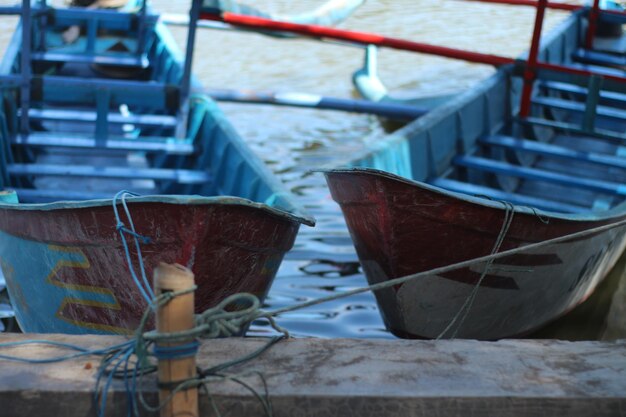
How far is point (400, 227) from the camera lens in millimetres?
4316

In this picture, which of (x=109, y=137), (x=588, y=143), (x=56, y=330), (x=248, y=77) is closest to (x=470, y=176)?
(x=588, y=143)

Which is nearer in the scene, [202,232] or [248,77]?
[202,232]

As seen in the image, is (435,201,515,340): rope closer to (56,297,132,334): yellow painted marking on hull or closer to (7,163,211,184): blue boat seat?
(56,297,132,334): yellow painted marking on hull

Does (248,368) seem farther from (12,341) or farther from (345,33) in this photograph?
(345,33)

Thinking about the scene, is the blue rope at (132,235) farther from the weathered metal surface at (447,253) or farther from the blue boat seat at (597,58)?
the blue boat seat at (597,58)

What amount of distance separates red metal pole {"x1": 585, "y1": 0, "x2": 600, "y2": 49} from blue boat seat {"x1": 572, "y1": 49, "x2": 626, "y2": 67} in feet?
0.48

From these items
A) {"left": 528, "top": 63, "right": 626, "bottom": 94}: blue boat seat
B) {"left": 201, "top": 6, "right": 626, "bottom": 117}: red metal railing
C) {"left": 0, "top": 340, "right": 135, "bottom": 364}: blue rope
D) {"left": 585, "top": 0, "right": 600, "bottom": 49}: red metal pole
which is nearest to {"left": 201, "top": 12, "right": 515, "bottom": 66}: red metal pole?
{"left": 201, "top": 6, "right": 626, "bottom": 117}: red metal railing

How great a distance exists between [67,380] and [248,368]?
52cm

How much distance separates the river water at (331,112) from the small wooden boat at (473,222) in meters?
0.36

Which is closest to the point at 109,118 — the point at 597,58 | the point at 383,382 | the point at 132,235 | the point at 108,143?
the point at 108,143

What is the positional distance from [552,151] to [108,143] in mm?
2861

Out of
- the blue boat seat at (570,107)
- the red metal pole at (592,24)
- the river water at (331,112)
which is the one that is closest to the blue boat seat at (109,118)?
the river water at (331,112)

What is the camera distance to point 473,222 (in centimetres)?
432

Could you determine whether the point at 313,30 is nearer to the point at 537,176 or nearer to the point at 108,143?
the point at 108,143
